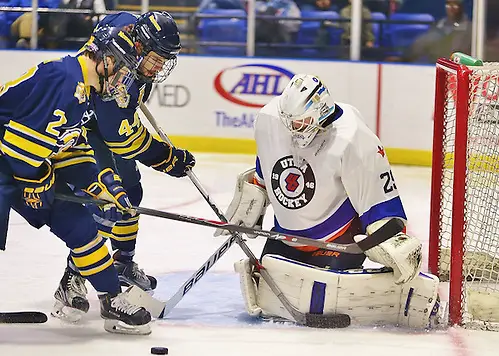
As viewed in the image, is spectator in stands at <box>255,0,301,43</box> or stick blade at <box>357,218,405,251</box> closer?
stick blade at <box>357,218,405,251</box>

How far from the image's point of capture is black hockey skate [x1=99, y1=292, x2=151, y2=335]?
→ 124 inches

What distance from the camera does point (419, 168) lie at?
21.8 ft

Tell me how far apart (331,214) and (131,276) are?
796mm

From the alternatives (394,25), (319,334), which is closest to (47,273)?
(319,334)

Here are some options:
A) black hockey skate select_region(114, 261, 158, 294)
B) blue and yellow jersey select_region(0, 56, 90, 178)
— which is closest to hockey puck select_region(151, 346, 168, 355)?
blue and yellow jersey select_region(0, 56, 90, 178)

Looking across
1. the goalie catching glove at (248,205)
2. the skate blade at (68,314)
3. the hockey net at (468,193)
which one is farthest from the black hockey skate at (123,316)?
the hockey net at (468,193)

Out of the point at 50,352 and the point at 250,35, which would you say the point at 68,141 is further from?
the point at 250,35

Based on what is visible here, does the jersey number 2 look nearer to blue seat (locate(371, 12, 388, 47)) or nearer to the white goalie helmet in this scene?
the white goalie helmet

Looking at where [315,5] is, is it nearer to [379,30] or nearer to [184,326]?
[379,30]

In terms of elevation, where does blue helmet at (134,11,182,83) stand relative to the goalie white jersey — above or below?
above

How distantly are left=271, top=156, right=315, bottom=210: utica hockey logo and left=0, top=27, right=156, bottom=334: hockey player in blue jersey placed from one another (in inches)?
20.8

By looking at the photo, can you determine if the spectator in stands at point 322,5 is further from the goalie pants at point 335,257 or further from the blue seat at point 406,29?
the goalie pants at point 335,257

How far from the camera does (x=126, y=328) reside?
317 cm

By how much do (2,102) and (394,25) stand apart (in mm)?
4427
